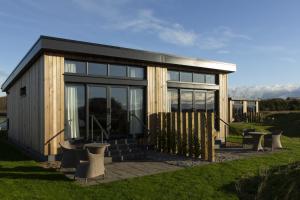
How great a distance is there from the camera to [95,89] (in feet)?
34.2

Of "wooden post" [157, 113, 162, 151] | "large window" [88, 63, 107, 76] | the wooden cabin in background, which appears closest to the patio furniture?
"wooden post" [157, 113, 162, 151]

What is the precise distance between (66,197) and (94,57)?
5.84 m

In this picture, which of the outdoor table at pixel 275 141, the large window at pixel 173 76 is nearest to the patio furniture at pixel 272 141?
the outdoor table at pixel 275 141

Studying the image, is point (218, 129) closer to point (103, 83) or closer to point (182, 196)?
point (103, 83)

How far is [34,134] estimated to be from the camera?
10734 millimetres

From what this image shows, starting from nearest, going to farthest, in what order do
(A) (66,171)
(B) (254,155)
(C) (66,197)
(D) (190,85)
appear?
(C) (66,197)
(A) (66,171)
(B) (254,155)
(D) (190,85)

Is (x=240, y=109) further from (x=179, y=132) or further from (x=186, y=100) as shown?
(x=179, y=132)

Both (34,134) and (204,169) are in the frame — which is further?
(34,134)

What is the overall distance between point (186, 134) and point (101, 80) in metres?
3.48

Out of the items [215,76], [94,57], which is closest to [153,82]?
[94,57]

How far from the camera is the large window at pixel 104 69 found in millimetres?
9977

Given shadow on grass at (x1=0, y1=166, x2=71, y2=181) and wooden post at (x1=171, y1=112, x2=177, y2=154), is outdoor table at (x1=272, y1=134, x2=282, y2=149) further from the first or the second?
shadow on grass at (x1=0, y1=166, x2=71, y2=181)

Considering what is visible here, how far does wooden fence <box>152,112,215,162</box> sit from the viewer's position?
9352mm

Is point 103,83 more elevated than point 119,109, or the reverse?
point 103,83
